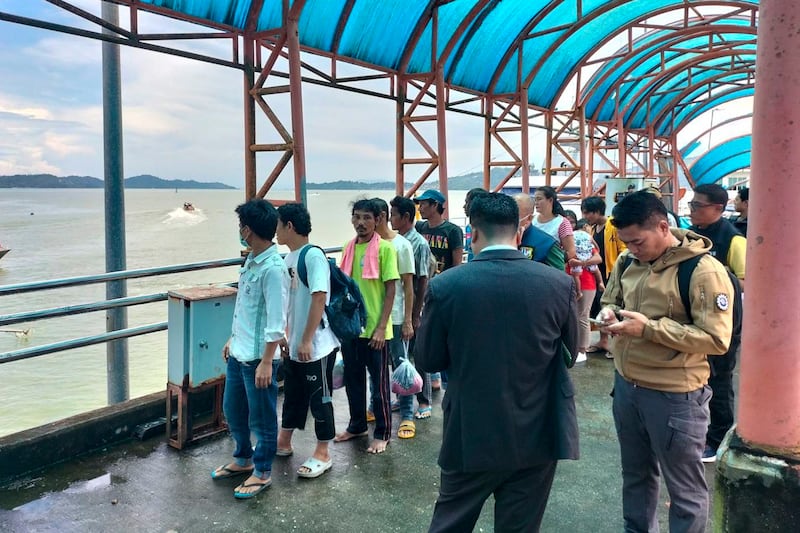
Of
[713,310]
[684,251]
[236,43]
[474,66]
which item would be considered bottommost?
[713,310]

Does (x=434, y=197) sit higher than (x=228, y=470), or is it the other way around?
(x=434, y=197)

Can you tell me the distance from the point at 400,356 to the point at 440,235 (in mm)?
1039

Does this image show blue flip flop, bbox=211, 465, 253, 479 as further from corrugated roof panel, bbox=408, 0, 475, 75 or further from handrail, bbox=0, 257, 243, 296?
corrugated roof panel, bbox=408, 0, 475, 75

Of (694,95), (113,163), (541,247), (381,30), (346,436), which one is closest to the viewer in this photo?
(346,436)

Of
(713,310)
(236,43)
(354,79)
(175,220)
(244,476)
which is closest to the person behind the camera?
(713,310)

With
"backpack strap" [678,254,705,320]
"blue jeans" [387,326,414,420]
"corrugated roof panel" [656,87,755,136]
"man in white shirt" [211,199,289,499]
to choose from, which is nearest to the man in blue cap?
"blue jeans" [387,326,414,420]

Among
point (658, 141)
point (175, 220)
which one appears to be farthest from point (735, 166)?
point (175, 220)

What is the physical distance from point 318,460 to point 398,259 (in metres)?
1.41

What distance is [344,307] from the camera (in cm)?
355

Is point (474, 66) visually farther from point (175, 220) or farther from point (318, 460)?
point (175, 220)

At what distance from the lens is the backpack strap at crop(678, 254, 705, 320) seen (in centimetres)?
227

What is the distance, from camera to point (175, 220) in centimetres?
7556

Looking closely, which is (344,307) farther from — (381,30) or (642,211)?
(381,30)

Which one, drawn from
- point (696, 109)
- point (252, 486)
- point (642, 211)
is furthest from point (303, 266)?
point (696, 109)
